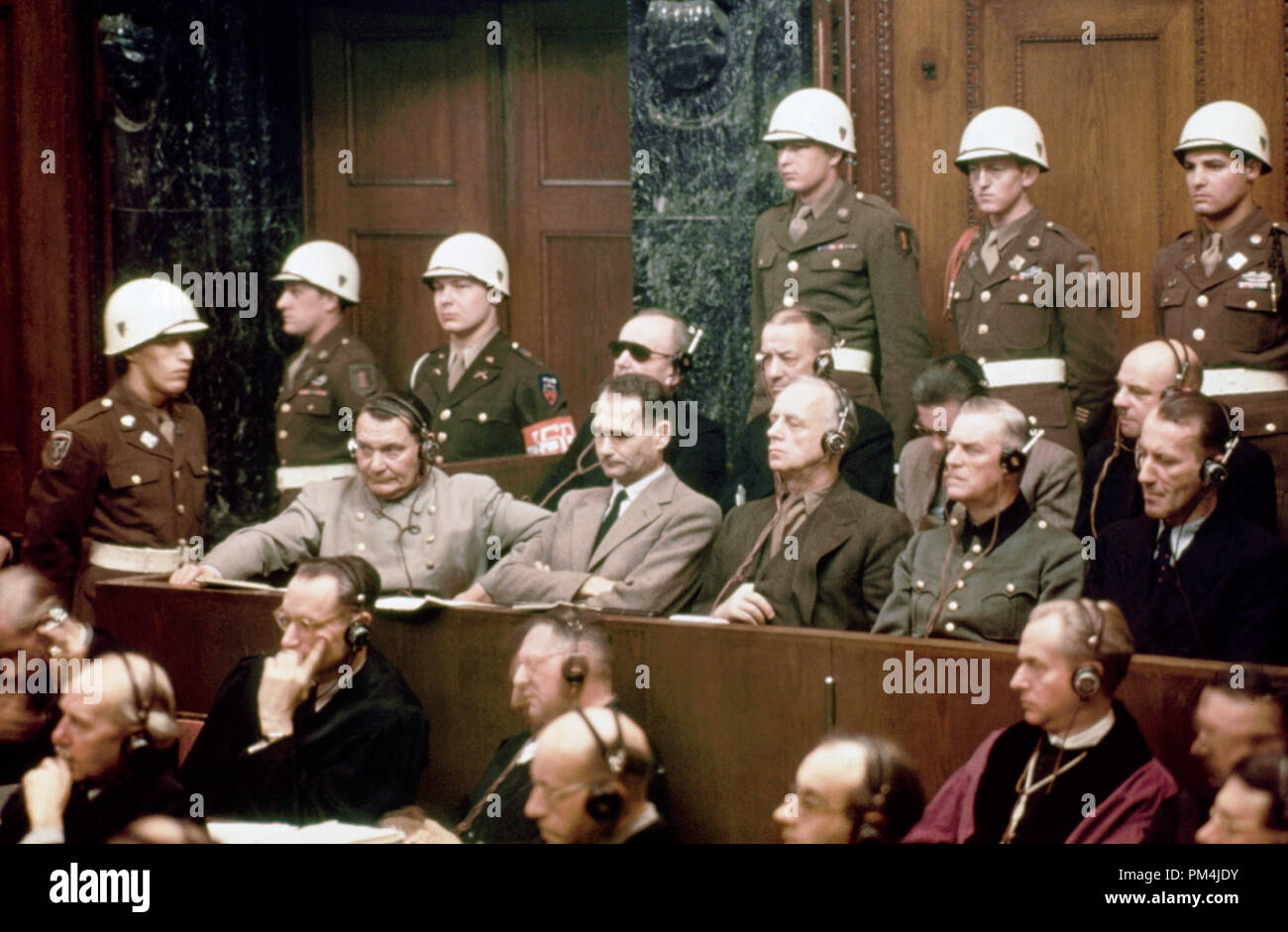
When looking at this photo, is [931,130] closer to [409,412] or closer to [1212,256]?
[1212,256]

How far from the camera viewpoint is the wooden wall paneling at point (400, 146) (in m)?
8.15

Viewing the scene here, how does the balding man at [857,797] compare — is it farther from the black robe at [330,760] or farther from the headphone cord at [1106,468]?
the headphone cord at [1106,468]

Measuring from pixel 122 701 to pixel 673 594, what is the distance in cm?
169

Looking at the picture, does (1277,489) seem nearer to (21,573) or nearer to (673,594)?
(673,594)

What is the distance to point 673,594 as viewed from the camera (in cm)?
529

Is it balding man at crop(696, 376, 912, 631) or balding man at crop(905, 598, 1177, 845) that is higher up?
balding man at crop(696, 376, 912, 631)

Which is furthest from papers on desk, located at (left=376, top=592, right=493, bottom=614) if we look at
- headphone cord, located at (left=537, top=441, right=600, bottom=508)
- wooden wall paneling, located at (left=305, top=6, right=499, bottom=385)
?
wooden wall paneling, located at (left=305, top=6, right=499, bottom=385)

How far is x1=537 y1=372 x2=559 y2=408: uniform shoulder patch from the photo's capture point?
6.77 m

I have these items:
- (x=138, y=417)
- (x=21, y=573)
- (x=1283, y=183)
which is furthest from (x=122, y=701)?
(x=1283, y=183)

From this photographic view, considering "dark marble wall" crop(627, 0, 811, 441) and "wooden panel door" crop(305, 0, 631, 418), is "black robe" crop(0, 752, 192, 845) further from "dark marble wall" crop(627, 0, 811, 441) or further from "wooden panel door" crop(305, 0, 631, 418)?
"wooden panel door" crop(305, 0, 631, 418)

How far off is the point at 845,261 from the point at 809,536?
1463 mm

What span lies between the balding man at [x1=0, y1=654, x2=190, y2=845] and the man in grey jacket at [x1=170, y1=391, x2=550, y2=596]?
4.42 feet

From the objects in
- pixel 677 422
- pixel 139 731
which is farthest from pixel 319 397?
pixel 139 731

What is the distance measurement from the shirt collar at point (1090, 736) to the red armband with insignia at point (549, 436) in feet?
9.74
